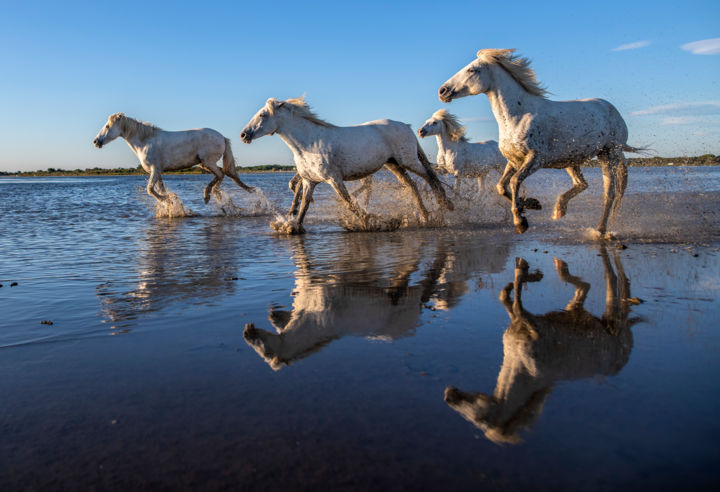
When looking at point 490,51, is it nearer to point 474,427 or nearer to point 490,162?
point 474,427

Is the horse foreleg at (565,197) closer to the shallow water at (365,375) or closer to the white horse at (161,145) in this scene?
the shallow water at (365,375)

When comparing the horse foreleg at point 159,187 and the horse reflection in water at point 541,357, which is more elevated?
the horse foreleg at point 159,187

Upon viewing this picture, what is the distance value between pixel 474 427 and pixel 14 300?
360 cm

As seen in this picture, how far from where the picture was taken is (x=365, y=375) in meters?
2.29

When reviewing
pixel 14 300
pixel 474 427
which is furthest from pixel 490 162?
pixel 474 427

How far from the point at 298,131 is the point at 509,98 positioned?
3628 mm

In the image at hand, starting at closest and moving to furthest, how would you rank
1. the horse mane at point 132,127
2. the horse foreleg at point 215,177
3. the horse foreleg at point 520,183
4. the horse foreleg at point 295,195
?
the horse foreleg at point 520,183 → the horse foreleg at point 295,195 → the horse mane at point 132,127 → the horse foreleg at point 215,177

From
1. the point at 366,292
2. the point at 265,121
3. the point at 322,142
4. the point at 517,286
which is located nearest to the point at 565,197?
the point at 322,142

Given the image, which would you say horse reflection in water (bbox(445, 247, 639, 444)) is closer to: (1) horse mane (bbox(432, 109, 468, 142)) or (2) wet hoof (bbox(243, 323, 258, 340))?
(2) wet hoof (bbox(243, 323, 258, 340))

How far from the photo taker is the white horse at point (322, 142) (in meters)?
8.64

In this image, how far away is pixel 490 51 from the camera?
6.59 m

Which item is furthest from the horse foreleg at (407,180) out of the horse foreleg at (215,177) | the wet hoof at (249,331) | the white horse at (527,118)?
the wet hoof at (249,331)

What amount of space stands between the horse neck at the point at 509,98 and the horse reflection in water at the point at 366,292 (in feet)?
5.25

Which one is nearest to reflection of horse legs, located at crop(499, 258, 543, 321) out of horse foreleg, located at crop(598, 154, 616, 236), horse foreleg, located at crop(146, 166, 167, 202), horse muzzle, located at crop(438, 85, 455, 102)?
horse foreleg, located at crop(598, 154, 616, 236)
